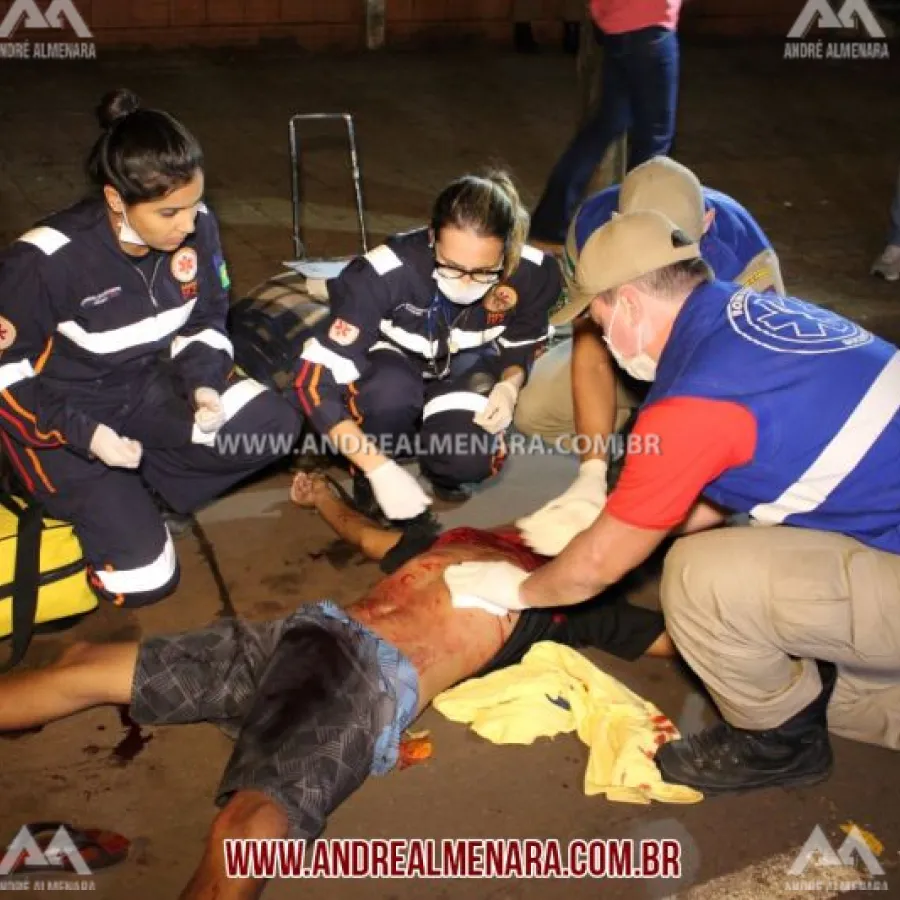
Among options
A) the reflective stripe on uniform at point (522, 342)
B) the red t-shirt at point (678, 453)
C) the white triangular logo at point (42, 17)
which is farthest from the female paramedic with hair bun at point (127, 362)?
the white triangular logo at point (42, 17)

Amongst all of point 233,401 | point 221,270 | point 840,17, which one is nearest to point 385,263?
point 221,270

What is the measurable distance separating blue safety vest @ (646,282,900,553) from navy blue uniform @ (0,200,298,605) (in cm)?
145

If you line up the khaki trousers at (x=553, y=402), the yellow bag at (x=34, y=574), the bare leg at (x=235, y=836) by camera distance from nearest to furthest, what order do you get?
the bare leg at (x=235, y=836), the yellow bag at (x=34, y=574), the khaki trousers at (x=553, y=402)

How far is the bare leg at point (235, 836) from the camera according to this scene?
2.22 metres

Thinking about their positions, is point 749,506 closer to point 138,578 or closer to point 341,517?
point 341,517

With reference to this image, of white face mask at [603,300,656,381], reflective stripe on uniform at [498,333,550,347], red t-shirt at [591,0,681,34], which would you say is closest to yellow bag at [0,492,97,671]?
reflective stripe on uniform at [498,333,550,347]

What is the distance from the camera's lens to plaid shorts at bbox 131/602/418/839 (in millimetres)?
2398

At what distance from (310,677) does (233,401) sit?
1200 mm

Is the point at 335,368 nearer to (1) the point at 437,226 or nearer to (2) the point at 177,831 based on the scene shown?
(1) the point at 437,226

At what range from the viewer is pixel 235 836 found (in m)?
2.27

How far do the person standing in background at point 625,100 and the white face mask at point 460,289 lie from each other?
5.72 feet

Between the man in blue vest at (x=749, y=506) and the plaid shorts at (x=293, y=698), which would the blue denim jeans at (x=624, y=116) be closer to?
the man in blue vest at (x=749, y=506)

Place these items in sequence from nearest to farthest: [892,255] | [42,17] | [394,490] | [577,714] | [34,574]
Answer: [577,714], [34,574], [394,490], [892,255], [42,17]

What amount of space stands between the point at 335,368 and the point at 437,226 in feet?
1.64
